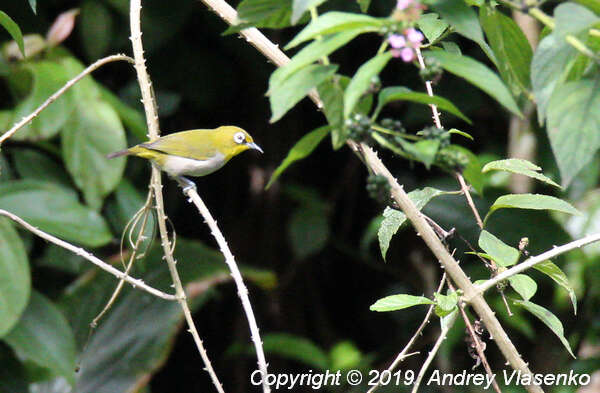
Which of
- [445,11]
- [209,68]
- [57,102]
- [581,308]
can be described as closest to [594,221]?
[581,308]

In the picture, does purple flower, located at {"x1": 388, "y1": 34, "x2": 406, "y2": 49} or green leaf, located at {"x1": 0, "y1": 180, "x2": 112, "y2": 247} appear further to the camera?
green leaf, located at {"x1": 0, "y1": 180, "x2": 112, "y2": 247}

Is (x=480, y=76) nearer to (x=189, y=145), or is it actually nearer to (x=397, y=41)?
(x=397, y=41)

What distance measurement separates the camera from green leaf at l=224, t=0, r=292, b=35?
0.94 metres

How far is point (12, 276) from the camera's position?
2924mm

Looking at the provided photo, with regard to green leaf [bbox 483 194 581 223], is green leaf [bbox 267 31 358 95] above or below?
above

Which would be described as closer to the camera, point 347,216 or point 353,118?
A: point 353,118

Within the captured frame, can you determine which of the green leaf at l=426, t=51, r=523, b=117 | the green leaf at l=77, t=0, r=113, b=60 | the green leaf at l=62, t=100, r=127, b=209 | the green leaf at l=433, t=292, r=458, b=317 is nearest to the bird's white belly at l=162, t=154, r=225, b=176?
the green leaf at l=62, t=100, r=127, b=209

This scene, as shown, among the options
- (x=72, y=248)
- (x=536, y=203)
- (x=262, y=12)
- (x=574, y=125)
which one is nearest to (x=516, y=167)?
(x=536, y=203)

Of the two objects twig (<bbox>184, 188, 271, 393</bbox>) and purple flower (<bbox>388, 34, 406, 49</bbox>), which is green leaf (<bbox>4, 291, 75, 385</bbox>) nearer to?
twig (<bbox>184, 188, 271, 393</bbox>)

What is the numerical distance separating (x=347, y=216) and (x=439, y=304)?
→ 350cm

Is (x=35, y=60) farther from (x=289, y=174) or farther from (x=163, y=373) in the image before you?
(x=163, y=373)

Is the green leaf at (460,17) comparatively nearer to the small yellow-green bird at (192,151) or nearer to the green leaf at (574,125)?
the green leaf at (574,125)

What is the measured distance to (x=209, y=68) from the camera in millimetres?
4301

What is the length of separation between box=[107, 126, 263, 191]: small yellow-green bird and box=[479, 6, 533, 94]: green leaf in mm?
1643
